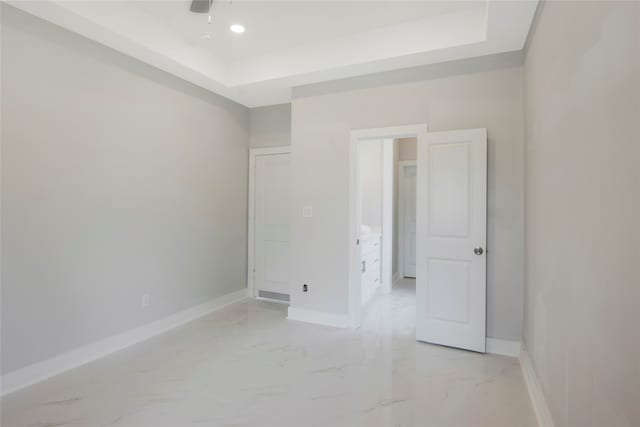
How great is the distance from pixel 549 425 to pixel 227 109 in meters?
4.28

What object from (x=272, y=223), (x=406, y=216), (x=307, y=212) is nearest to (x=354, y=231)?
(x=307, y=212)

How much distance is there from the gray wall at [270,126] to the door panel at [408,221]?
7.84 feet

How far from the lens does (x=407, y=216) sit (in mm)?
5785

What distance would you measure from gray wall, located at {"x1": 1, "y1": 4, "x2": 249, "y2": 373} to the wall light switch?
47.3 inches

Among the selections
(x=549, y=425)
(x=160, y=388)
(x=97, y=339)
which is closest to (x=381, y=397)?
(x=549, y=425)

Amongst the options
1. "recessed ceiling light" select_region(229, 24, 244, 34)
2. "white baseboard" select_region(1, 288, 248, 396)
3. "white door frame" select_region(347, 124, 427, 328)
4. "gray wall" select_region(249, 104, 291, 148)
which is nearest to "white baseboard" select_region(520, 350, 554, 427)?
"white door frame" select_region(347, 124, 427, 328)

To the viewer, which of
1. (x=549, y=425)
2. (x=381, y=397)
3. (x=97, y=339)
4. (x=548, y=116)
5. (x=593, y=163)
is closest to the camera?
(x=593, y=163)

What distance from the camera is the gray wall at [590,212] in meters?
0.95

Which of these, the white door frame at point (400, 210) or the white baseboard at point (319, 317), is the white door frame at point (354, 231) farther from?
the white door frame at point (400, 210)

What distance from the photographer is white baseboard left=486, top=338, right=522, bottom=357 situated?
2.85 meters

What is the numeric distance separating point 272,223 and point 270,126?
1341 millimetres

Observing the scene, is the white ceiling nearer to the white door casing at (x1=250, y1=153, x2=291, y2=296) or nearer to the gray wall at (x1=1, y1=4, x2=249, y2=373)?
the gray wall at (x1=1, y1=4, x2=249, y2=373)

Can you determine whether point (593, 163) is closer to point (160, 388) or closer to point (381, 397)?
point (381, 397)

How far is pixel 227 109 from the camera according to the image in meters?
4.26
